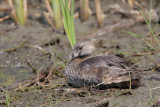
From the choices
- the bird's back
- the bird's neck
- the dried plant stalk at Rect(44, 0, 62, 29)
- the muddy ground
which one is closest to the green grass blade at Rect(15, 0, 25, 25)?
the muddy ground

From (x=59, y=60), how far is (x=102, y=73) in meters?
1.83

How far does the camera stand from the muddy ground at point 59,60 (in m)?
4.42

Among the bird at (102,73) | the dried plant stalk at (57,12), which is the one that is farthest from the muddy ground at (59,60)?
the dried plant stalk at (57,12)

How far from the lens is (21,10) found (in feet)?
26.1

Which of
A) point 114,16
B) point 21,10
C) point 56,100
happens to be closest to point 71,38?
point 56,100

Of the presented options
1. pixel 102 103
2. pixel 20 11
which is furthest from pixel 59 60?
pixel 102 103

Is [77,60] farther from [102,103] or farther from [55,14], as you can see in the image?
[55,14]

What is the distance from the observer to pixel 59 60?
6312mm

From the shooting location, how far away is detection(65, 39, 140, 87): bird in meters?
4.57

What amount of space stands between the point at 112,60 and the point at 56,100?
971 millimetres

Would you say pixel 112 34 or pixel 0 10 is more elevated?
pixel 0 10

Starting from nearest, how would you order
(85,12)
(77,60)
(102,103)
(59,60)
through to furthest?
1. (102,103)
2. (77,60)
3. (59,60)
4. (85,12)

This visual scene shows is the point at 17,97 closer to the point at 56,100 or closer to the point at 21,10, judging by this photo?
the point at 56,100

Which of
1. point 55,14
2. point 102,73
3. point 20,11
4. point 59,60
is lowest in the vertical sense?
point 59,60
